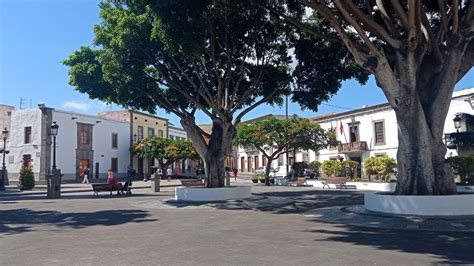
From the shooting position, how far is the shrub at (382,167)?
28312mm

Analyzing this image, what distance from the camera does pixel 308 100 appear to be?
789 inches

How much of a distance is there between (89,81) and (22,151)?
85.0 feet

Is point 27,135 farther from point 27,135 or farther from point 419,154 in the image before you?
point 419,154

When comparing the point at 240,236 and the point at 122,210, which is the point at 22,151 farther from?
the point at 240,236

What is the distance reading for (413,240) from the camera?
8.35 m

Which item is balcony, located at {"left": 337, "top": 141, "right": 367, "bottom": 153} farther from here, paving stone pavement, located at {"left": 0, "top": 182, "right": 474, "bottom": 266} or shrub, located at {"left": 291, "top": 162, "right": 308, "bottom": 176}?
paving stone pavement, located at {"left": 0, "top": 182, "right": 474, "bottom": 266}

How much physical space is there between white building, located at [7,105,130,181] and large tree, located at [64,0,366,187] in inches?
889

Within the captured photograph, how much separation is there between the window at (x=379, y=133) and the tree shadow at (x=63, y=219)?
96.5ft

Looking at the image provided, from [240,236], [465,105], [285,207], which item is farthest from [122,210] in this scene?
[465,105]

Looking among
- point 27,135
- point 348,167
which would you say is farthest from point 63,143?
point 348,167

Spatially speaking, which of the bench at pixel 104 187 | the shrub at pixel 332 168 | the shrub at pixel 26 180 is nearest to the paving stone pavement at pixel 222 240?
the bench at pixel 104 187

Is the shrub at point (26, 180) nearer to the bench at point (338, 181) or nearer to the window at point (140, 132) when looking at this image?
the bench at point (338, 181)

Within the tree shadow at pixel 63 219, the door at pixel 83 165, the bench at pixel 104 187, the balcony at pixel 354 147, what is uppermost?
the balcony at pixel 354 147

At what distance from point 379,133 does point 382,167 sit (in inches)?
454
